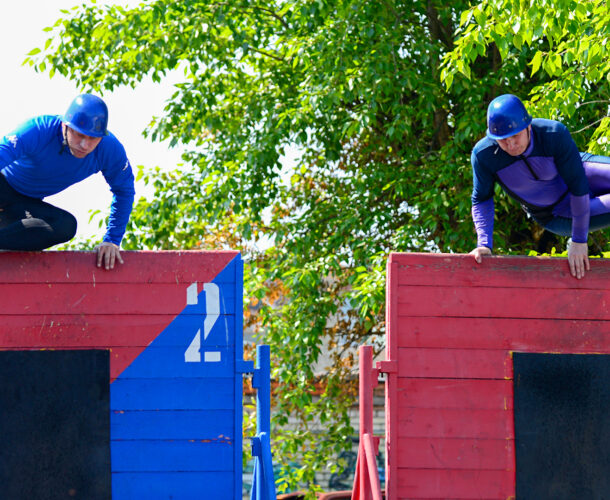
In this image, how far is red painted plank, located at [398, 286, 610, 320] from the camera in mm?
4340

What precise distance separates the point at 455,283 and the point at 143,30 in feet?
22.9

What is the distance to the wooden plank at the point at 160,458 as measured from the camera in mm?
4168

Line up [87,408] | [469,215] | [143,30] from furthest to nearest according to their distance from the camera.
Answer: [143,30]
[469,215]
[87,408]

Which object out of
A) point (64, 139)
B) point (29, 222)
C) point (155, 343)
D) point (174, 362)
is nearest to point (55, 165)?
point (64, 139)

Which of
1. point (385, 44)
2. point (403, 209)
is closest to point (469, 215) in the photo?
point (403, 209)

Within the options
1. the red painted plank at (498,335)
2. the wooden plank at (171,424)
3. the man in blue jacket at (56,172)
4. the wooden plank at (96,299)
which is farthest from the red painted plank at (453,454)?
the man in blue jacket at (56,172)

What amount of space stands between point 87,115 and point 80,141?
163mm

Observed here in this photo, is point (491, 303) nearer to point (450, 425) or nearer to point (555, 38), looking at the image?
point (450, 425)

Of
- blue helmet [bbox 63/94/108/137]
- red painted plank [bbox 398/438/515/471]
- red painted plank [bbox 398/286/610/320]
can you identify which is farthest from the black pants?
red painted plank [bbox 398/438/515/471]

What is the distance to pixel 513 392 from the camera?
4301 millimetres

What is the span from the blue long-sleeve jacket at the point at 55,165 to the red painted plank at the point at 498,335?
5.35 ft

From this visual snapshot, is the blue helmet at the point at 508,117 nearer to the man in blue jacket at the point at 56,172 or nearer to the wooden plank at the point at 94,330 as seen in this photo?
the wooden plank at the point at 94,330

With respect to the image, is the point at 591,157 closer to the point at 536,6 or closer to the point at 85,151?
the point at 536,6

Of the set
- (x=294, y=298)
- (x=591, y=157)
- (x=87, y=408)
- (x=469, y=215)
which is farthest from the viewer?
(x=294, y=298)
